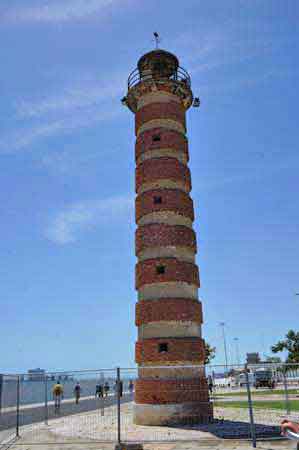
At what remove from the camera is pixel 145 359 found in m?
20.9

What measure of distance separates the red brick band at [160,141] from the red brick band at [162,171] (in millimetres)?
768

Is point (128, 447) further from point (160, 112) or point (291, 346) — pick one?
point (291, 346)

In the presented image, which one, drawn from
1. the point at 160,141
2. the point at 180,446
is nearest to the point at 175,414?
the point at 180,446

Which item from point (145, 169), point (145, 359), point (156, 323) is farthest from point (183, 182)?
point (145, 359)

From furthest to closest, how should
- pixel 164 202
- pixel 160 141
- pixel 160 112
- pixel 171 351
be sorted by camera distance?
pixel 160 112, pixel 160 141, pixel 164 202, pixel 171 351

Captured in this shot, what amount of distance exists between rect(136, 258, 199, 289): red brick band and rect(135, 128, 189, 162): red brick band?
6445mm

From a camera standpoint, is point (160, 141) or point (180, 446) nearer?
point (180, 446)

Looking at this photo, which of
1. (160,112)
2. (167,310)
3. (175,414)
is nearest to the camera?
(175,414)

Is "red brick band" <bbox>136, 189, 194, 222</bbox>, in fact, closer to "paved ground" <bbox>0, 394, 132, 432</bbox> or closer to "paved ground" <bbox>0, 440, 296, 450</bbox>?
"paved ground" <bbox>0, 394, 132, 432</bbox>

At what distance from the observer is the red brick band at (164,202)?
74.6 feet

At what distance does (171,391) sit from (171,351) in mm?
1814

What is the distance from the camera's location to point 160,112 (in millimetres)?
24422

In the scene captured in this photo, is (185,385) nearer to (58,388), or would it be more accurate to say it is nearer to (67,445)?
(67,445)

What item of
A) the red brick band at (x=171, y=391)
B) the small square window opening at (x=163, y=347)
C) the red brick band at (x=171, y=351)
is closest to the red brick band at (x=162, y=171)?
the red brick band at (x=171, y=351)
